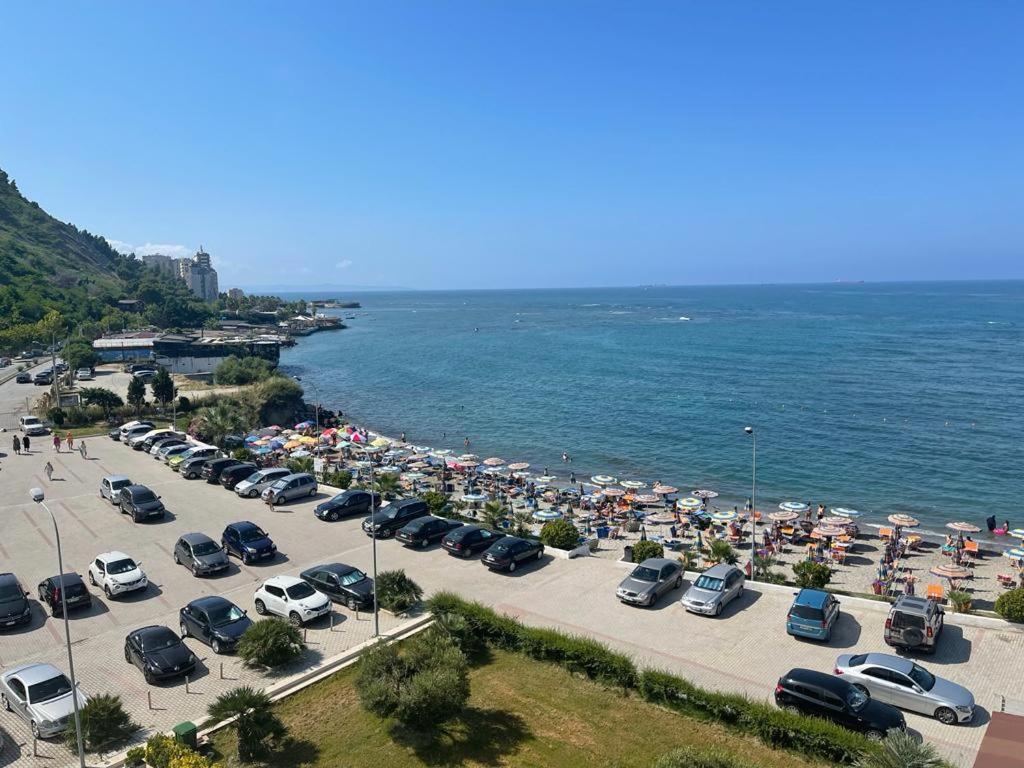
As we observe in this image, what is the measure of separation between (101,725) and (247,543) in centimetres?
1084

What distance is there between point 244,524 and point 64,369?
57959 millimetres

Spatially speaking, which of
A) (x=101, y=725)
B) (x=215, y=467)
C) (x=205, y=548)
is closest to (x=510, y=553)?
(x=205, y=548)

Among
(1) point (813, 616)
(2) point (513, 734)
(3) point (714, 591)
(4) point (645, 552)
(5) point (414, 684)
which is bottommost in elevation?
(4) point (645, 552)

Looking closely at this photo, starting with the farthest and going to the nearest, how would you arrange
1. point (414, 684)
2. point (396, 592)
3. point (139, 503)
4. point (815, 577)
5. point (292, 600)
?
point (139, 503) < point (815, 577) < point (396, 592) < point (292, 600) < point (414, 684)

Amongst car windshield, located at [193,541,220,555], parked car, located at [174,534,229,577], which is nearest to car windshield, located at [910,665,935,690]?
parked car, located at [174,534,229,577]

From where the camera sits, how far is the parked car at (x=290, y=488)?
30.8m

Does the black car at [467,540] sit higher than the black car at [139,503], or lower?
lower

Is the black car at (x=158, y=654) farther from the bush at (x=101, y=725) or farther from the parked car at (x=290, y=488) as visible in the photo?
the parked car at (x=290, y=488)

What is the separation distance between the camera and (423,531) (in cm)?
2567

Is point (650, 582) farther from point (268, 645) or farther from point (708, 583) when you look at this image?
point (268, 645)

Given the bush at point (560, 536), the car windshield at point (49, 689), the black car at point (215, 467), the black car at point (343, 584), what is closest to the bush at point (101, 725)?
the car windshield at point (49, 689)

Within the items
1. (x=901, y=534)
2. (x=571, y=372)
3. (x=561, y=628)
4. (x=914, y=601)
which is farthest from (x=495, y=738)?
(x=571, y=372)

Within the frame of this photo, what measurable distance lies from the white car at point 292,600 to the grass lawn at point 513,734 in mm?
3481

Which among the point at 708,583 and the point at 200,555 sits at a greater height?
the point at 200,555
